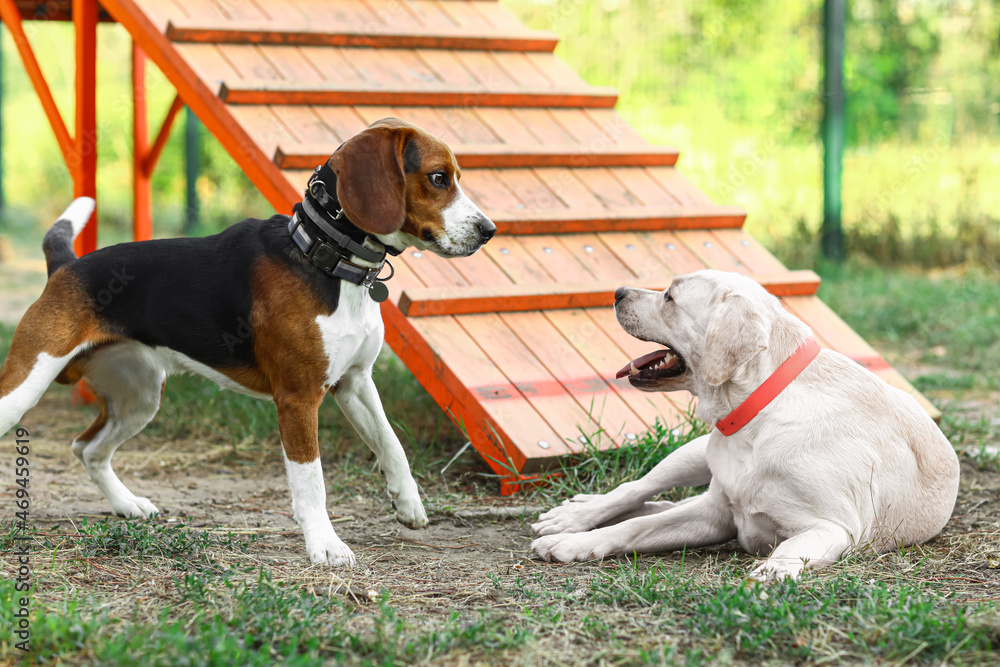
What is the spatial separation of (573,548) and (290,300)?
1291 millimetres

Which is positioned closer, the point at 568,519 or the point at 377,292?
the point at 377,292

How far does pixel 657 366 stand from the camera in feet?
11.7

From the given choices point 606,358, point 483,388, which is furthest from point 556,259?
point 483,388

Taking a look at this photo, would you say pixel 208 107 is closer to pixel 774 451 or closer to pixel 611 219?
pixel 611 219

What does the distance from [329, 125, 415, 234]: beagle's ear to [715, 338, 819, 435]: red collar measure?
1.28 metres

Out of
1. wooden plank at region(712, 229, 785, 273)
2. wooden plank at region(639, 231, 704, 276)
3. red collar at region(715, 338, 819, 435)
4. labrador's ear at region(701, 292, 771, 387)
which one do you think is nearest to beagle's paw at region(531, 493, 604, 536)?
red collar at region(715, 338, 819, 435)

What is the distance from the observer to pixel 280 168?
4.72 m

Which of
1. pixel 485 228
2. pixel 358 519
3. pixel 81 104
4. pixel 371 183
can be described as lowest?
pixel 358 519

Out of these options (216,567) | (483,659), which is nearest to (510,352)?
(216,567)

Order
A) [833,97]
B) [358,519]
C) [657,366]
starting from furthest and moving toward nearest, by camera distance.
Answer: [833,97] → [358,519] → [657,366]

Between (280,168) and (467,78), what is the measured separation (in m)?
1.66

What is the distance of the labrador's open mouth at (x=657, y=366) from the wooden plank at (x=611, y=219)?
1.61m

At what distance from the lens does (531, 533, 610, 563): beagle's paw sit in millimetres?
3375

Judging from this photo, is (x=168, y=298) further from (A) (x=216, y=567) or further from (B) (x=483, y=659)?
(B) (x=483, y=659)
